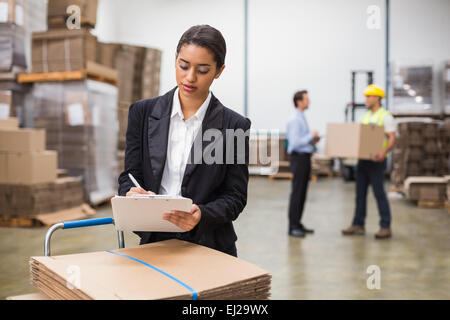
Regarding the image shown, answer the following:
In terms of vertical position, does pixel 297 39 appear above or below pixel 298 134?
above

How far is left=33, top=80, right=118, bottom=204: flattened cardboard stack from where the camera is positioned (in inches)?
271

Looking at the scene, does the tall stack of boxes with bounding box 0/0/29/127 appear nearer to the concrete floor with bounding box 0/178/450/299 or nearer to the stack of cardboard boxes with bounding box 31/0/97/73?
the stack of cardboard boxes with bounding box 31/0/97/73

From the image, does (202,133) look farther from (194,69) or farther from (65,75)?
(65,75)

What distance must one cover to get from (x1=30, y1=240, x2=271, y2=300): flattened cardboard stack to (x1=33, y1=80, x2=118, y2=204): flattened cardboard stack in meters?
5.86

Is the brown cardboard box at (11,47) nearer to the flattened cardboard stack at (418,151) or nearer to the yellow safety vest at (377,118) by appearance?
the yellow safety vest at (377,118)

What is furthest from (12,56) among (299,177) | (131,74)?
(299,177)

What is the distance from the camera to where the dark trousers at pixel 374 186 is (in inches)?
→ 215

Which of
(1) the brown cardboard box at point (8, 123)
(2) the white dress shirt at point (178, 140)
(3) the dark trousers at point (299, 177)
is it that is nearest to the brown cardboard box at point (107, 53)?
(1) the brown cardboard box at point (8, 123)

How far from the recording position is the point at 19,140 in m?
5.95

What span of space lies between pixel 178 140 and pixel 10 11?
6.00m

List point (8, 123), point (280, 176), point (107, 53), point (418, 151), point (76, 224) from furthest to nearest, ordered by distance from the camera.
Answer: point (280, 176) → point (418, 151) → point (107, 53) → point (8, 123) → point (76, 224)

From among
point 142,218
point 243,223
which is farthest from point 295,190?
point 142,218
